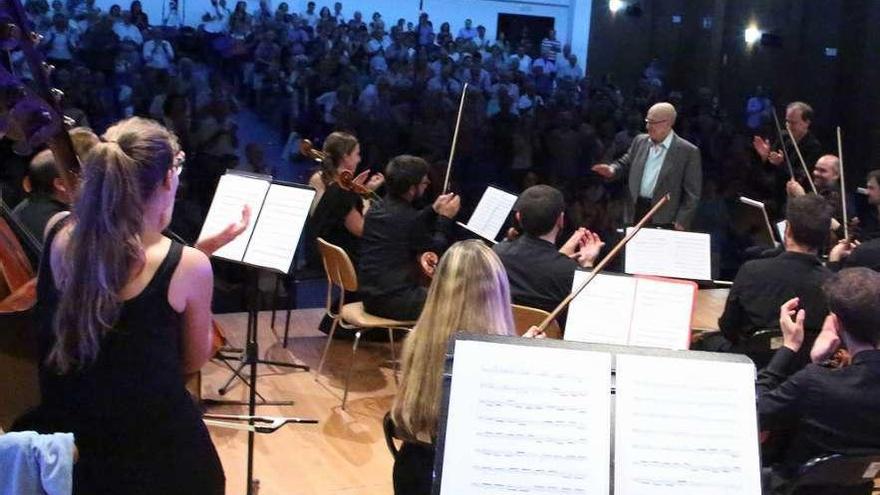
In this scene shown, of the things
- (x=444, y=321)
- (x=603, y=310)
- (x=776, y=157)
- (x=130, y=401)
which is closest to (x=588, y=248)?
(x=603, y=310)

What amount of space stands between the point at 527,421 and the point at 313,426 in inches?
91.6

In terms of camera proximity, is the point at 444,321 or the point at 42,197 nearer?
the point at 444,321

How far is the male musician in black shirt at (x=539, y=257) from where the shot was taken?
3.35m

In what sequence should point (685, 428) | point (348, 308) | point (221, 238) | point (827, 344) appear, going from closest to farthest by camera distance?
point (685, 428) → point (221, 238) → point (827, 344) → point (348, 308)

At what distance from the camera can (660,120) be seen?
491cm

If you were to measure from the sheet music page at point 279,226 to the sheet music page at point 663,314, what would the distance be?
1.28 meters

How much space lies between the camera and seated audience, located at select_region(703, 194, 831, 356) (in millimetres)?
3012

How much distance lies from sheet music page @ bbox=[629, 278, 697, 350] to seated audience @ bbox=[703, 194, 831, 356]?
0.49 meters

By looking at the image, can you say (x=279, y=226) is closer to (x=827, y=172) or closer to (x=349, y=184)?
(x=349, y=184)

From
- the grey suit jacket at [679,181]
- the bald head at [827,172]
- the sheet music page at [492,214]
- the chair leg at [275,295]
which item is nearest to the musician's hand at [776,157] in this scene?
the bald head at [827,172]

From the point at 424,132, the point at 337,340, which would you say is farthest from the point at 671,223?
the point at 424,132

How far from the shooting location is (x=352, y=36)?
8.72 metres

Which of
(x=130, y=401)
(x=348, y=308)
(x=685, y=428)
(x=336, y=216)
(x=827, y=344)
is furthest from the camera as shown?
(x=336, y=216)

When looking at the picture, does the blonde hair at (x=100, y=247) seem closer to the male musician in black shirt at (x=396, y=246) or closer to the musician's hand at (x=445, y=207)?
the male musician in black shirt at (x=396, y=246)
